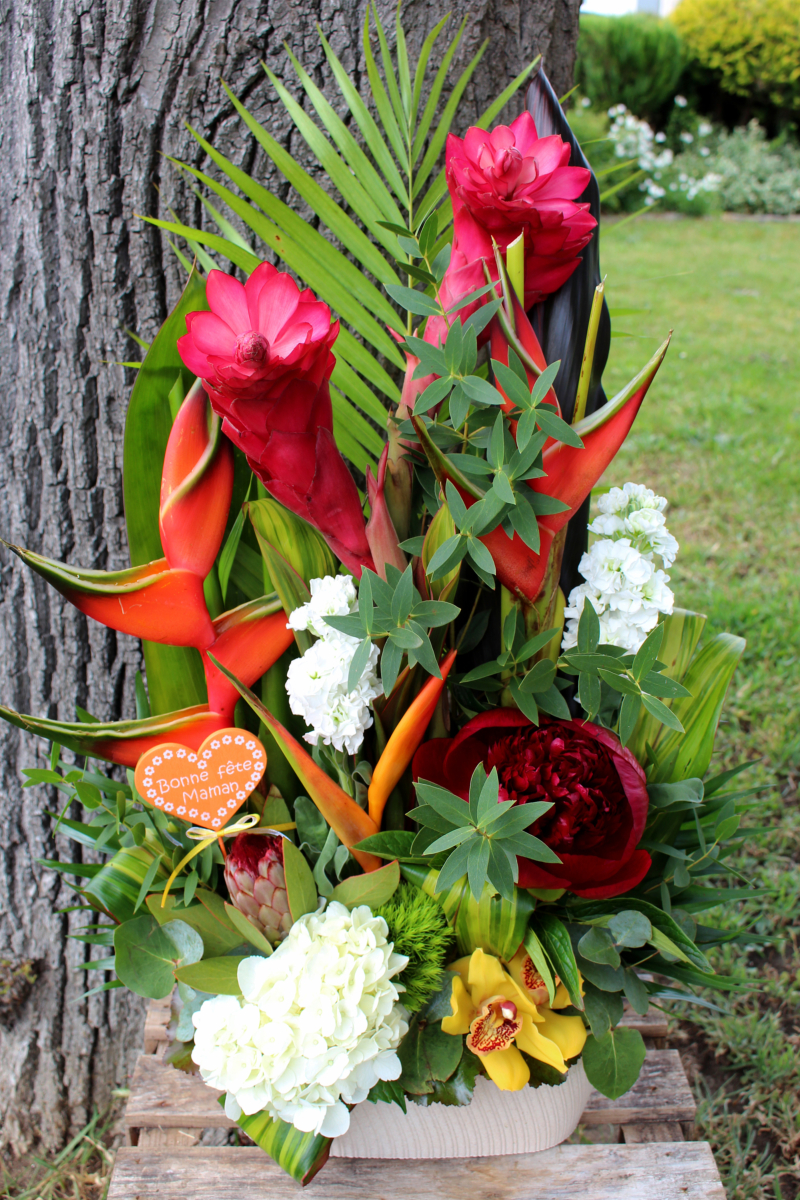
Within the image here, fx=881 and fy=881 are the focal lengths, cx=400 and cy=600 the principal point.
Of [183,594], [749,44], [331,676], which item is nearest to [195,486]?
[183,594]

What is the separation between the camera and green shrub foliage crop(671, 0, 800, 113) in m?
7.48

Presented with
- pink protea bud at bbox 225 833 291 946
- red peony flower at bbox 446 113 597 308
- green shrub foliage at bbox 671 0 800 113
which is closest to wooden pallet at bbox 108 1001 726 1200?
pink protea bud at bbox 225 833 291 946

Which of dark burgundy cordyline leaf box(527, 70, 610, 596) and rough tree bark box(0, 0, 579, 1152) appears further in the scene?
rough tree bark box(0, 0, 579, 1152)

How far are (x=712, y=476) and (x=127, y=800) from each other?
238cm

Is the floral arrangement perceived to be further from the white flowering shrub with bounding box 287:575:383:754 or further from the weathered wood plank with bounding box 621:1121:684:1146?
the weathered wood plank with bounding box 621:1121:684:1146

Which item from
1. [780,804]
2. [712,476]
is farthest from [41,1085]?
[712,476]

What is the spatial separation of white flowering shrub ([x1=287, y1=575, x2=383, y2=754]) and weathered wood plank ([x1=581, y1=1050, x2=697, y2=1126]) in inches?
23.6

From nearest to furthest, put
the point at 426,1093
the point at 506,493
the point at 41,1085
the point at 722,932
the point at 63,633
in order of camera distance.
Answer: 1. the point at 506,493
2. the point at 426,1093
3. the point at 722,932
4. the point at 63,633
5. the point at 41,1085

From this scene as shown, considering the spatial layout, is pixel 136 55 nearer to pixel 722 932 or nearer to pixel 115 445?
pixel 115 445

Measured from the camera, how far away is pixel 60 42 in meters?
0.91

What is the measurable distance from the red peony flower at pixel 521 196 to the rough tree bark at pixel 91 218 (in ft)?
1.26

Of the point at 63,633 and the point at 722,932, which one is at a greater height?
the point at 63,633

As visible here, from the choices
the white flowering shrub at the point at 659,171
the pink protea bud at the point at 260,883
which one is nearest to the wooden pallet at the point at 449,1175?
the pink protea bud at the point at 260,883

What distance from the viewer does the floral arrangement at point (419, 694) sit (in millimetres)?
604
